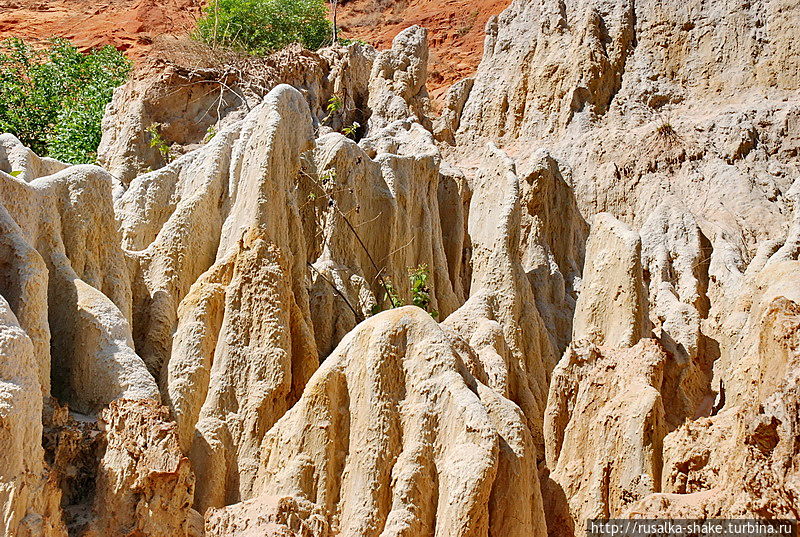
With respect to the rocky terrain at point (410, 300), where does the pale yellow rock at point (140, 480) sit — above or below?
below

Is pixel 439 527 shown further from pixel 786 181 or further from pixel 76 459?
pixel 786 181

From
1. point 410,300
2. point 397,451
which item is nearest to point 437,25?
point 410,300

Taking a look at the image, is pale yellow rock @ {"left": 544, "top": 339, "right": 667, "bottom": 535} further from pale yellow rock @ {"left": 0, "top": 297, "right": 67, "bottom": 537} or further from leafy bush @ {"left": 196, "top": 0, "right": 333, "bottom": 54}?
leafy bush @ {"left": 196, "top": 0, "right": 333, "bottom": 54}

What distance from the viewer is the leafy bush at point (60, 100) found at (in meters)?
20.1

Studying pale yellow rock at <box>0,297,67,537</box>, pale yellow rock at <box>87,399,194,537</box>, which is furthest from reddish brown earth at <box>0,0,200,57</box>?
pale yellow rock at <box>0,297,67,537</box>

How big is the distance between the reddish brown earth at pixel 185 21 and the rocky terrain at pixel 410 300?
15.7m

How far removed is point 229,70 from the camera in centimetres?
1692

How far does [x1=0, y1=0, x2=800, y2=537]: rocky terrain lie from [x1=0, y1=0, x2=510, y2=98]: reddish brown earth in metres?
15.7

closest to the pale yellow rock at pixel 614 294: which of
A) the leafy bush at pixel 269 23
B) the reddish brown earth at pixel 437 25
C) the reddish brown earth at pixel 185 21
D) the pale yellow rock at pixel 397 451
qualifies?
the pale yellow rock at pixel 397 451

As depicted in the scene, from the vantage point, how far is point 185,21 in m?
38.2

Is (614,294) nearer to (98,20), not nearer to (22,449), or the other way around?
(22,449)

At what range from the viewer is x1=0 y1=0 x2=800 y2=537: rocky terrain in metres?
8.44

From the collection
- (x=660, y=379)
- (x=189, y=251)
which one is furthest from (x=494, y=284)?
(x=189, y=251)

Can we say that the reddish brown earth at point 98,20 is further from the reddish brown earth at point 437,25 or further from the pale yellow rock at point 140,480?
the pale yellow rock at point 140,480
